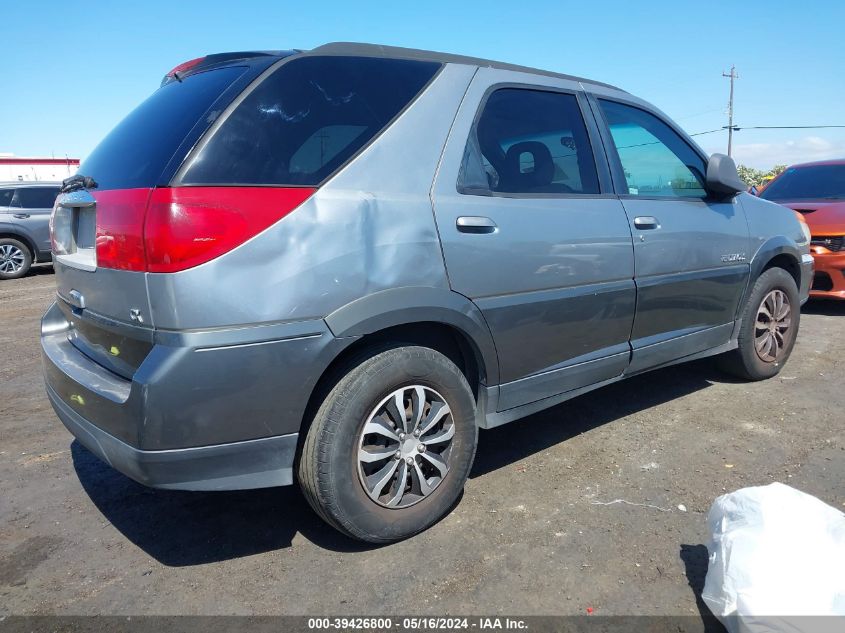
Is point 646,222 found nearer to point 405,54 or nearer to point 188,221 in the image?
point 405,54

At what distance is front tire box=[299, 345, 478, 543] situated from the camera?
7.36 ft

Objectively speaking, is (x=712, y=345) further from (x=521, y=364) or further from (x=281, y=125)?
(x=281, y=125)

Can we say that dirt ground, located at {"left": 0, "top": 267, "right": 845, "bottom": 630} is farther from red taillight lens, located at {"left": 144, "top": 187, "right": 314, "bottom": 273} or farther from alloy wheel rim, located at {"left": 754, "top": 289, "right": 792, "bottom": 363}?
red taillight lens, located at {"left": 144, "top": 187, "right": 314, "bottom": 273}

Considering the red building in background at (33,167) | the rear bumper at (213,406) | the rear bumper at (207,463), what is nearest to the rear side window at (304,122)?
the rear bumper at (213,406)

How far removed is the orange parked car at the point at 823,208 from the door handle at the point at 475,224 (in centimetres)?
529

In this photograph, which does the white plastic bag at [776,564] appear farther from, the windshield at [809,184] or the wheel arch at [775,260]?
the windshield at [809,184]

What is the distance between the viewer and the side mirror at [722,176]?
3.69 metres

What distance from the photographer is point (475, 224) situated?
255 centimetres

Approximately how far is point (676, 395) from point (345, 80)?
306cm

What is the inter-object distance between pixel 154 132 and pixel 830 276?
6568 mm

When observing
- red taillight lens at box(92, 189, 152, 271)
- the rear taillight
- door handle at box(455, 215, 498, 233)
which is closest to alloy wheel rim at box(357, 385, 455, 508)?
door handle at box(455, 215, 498, 233)

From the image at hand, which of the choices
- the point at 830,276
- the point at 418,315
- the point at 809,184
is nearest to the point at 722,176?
the point at 418,315

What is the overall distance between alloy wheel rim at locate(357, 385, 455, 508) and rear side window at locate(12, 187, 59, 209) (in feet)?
39.2

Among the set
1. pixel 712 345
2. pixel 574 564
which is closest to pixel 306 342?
pixel 574 564
